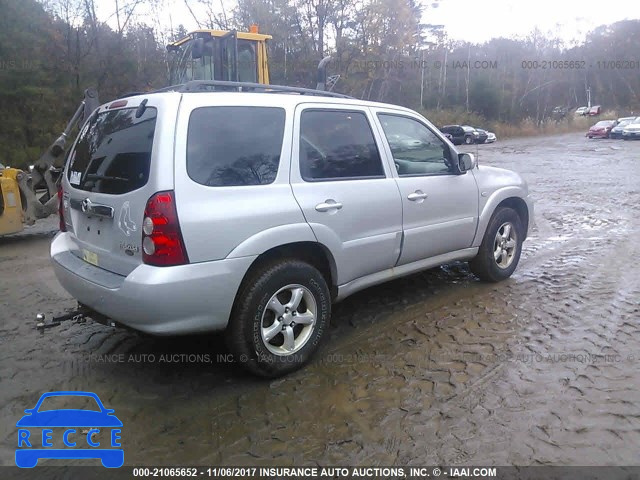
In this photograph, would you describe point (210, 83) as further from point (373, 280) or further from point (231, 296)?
point (373, 280)

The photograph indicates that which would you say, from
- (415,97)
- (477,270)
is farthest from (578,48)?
(477,270)

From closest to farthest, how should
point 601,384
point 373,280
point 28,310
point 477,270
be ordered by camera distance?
point 601,384
point 373,280
point 28,310
point 477,270

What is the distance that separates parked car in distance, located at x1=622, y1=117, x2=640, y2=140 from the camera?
32.3 meters

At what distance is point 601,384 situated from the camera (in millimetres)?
3309

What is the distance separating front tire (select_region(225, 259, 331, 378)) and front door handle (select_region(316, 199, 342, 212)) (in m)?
0.38

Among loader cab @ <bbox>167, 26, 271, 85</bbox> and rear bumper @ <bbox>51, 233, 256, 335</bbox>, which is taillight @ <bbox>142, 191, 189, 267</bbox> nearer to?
rear bumper @ <bbox>51, 233, 256, 335</bbox>

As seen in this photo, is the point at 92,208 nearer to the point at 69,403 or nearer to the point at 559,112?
the point at 69,403

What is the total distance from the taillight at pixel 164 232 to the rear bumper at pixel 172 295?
55 millimetres

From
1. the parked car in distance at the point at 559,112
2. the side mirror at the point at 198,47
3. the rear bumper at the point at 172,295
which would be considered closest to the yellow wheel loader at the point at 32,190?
the side mirror at the point at 198,47

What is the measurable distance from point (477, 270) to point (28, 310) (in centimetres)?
422

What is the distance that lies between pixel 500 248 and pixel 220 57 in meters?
6.05

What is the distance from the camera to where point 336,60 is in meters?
34.6

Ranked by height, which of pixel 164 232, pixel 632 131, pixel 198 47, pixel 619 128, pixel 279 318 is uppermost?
pixel 198 47

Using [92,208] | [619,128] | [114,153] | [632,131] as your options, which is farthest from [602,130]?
[92,208]
